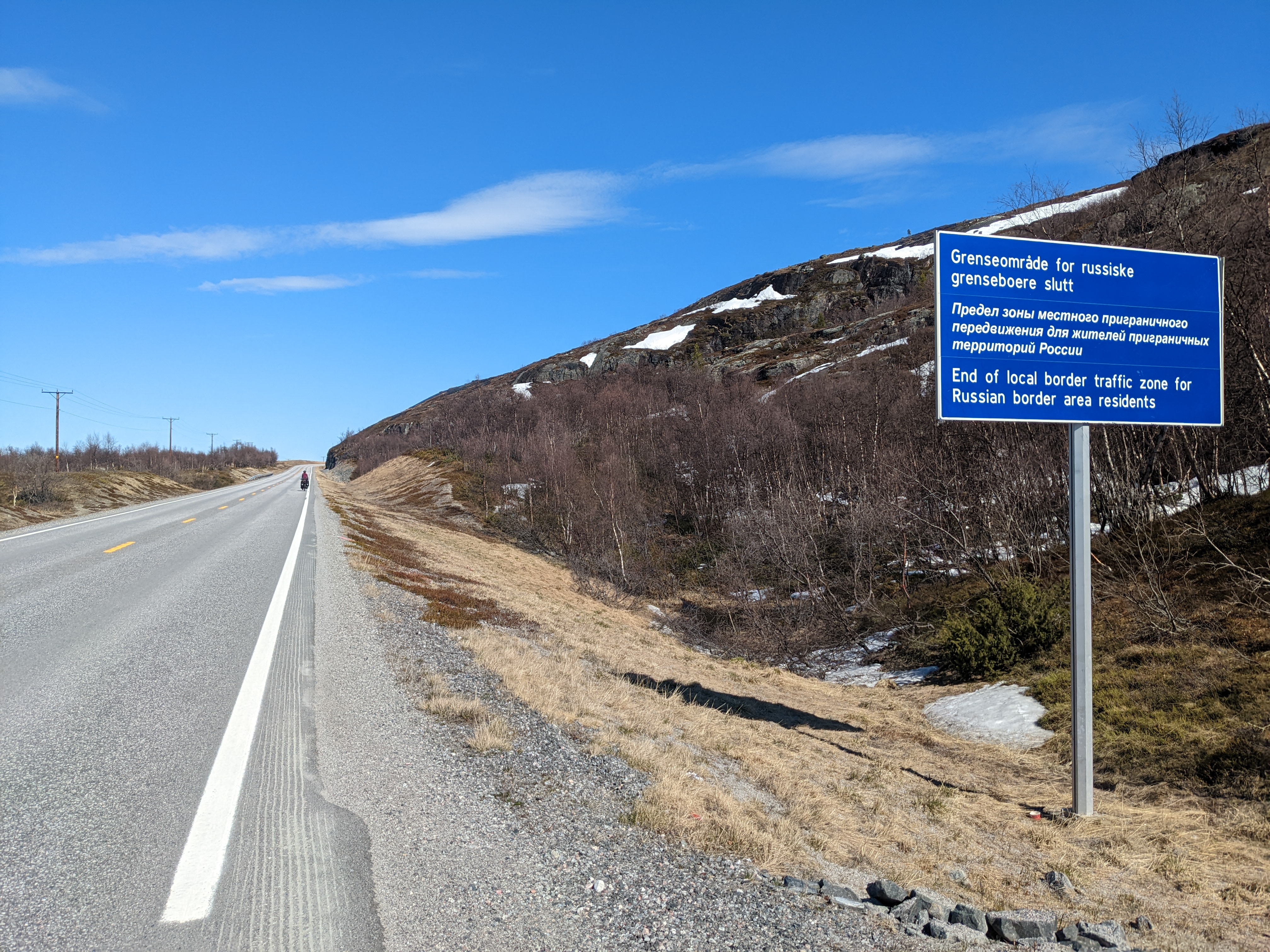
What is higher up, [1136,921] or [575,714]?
[575,714]

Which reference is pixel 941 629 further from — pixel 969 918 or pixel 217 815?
pixel 217 815

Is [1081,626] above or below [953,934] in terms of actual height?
above

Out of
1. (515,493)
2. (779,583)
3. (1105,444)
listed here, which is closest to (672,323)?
(515,493)

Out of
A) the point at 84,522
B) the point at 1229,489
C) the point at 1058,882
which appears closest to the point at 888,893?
the point at 1058,882

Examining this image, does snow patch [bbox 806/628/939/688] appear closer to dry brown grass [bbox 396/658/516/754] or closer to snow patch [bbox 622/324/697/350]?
dry brown grass [bbox 396/658/516/754]

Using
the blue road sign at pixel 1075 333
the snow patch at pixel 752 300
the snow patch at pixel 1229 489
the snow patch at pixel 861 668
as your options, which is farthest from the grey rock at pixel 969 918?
the snow patch at pixel 752 300

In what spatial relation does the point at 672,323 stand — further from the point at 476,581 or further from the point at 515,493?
the point at 476,581

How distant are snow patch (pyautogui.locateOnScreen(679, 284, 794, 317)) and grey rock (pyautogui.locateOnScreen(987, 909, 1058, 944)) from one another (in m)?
153

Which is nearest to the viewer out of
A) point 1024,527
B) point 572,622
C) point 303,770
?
point 303,770

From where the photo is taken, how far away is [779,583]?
106 feet

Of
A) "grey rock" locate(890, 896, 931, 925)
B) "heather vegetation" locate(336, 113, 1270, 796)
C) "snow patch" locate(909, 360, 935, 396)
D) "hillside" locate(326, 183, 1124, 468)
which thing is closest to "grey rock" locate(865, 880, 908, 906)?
"grey rock" locate(890, 896, 931, 925)

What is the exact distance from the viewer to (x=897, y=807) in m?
7.70

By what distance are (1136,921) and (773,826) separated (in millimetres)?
2604

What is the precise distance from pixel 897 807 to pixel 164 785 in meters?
6.65
